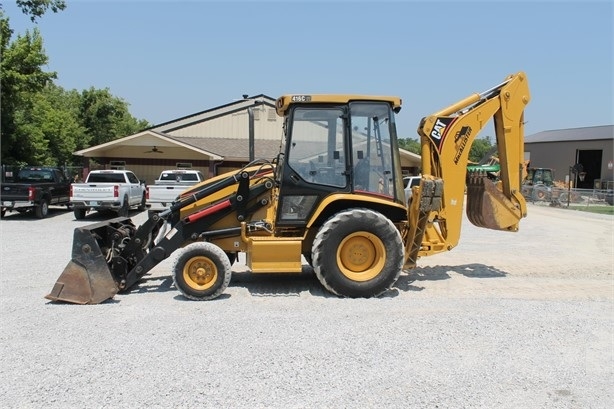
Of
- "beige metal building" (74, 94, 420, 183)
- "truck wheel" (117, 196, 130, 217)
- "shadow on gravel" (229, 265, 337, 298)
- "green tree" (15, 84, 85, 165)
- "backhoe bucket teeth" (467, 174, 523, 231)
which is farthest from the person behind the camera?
"green tree" (15, 84, 85, 165)

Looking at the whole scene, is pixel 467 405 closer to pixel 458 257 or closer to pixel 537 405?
pixel 537 405

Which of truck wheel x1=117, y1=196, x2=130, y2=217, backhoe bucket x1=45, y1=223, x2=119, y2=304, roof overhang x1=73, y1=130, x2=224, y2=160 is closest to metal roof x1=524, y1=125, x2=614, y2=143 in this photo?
roof overhang x1=73, y1=130, x2=224, y2=160

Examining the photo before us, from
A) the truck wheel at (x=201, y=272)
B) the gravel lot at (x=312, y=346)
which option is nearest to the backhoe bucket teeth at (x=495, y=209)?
the gravel lot at (x=312, y=346)

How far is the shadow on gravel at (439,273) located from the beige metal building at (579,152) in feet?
142

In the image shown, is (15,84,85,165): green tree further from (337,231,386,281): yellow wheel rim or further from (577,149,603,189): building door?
(577,149,603,189): building door

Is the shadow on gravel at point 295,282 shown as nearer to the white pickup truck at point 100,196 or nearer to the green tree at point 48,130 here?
the white pickup truck at point 100,196

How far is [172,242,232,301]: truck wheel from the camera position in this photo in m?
7.09

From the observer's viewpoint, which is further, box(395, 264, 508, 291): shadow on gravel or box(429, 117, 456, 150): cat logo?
box(395, 264, 508, 291): shadow on gravel

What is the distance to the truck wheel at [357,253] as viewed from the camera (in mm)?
7180

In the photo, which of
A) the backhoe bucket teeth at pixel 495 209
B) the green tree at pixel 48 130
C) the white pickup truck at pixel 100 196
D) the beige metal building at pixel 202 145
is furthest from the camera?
the green tree at pixel 48 130

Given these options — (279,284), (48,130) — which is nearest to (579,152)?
(48,130)

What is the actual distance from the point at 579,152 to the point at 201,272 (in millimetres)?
55484

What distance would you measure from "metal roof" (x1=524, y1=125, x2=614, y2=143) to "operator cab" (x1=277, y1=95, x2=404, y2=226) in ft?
160

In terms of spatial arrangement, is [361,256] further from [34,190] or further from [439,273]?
[34,190]
